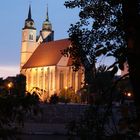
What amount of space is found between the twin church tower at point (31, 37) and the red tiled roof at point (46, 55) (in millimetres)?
2461

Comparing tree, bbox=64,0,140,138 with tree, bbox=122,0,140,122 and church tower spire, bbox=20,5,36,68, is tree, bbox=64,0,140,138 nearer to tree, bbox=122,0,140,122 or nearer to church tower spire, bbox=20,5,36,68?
tree, bbox=122,0,140,122

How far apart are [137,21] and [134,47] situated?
0.13 meters

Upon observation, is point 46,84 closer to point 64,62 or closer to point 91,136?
point 64,62

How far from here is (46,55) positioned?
77.9 meters

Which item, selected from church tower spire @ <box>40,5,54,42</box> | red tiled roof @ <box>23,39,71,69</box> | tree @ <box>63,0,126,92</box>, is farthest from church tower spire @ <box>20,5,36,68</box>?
tree @ <box>63,0,126,92</box>

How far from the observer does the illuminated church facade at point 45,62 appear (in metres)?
70.6

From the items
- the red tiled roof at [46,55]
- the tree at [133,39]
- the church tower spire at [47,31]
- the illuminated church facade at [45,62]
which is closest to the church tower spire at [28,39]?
the illuminated church facade at [45,62]

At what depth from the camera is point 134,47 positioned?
6.48 ft

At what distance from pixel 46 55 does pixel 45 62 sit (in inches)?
97.9

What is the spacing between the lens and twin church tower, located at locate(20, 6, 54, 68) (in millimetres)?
85812

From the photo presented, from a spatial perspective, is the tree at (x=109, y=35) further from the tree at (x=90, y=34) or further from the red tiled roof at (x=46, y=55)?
the red tiled roof at (x=46, y=55)

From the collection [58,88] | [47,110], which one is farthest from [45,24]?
[47,110]

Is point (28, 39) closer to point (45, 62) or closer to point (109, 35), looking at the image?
point (45, 62)

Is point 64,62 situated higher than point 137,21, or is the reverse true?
point 64,62
